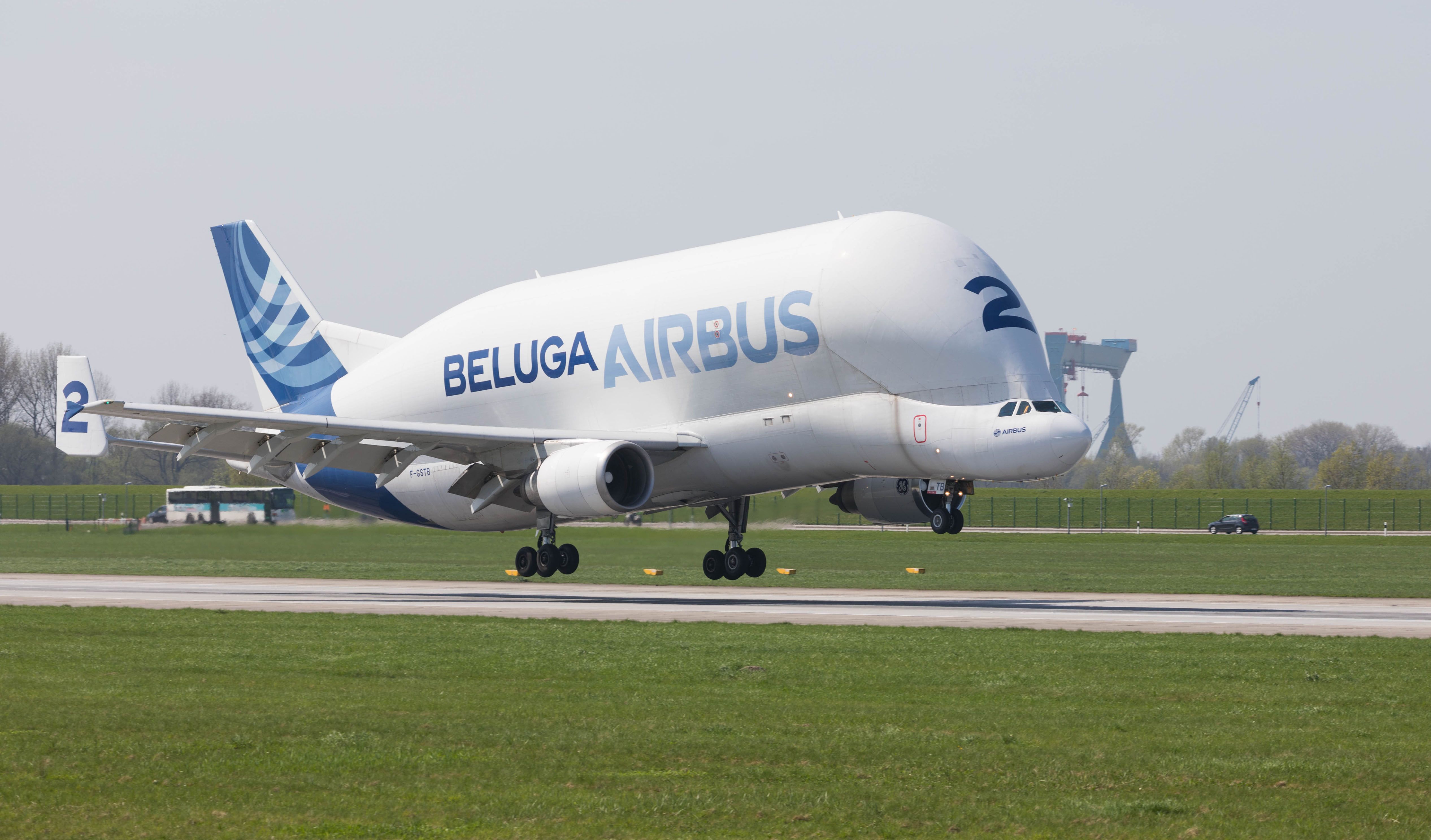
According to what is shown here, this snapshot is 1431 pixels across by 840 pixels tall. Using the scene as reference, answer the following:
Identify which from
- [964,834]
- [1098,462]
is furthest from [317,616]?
[1098,462]

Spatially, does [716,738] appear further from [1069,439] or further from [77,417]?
[77,417]

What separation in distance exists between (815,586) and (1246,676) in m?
22.4

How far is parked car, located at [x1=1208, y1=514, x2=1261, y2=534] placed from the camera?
9994 cm

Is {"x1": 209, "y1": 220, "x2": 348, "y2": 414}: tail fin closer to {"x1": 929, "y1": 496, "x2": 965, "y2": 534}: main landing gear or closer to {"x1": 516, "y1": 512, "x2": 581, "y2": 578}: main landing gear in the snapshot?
{"x1": 516, "y1": 512, "x2": 581, "y2": 578}: main landing gear

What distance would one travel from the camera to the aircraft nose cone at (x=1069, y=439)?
2966 cm

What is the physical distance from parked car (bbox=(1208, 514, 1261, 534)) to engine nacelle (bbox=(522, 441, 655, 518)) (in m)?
73.9

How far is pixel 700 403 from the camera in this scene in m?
34.3

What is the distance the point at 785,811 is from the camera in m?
10.7

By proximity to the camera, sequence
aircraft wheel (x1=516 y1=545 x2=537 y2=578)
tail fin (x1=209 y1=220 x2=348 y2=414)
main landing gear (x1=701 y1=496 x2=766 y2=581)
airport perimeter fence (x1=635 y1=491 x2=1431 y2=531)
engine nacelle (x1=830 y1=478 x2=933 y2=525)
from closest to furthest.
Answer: engine nacelle (x1=830 y1=478 x2=933 y2=525), aircraft wheel (x1=516 y1=545 x2=537 y2=578), main landing gear (x1=701 y1=496 x2=766 y2=581), tail fin (x1=209 y1=220 x2=348 y2=414), airport perimeter fence (x1=635 y1=491 x2=1431 y2=531)

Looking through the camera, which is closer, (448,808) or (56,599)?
(448,808)

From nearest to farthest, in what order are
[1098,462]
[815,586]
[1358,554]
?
1. [815,586]
2. [1358,554]
3. [1098,462]

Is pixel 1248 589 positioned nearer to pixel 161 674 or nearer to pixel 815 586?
pixel 815 586

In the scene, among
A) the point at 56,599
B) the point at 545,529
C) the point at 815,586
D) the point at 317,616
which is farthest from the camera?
the point at 815,586

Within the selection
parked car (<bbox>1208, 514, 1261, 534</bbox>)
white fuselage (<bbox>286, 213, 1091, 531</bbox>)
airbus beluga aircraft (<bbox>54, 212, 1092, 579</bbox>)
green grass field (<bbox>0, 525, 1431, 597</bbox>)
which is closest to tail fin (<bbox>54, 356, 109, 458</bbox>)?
airbus beluga aircraft (<bbox>54, 212, 1092, 579</bbox>)
